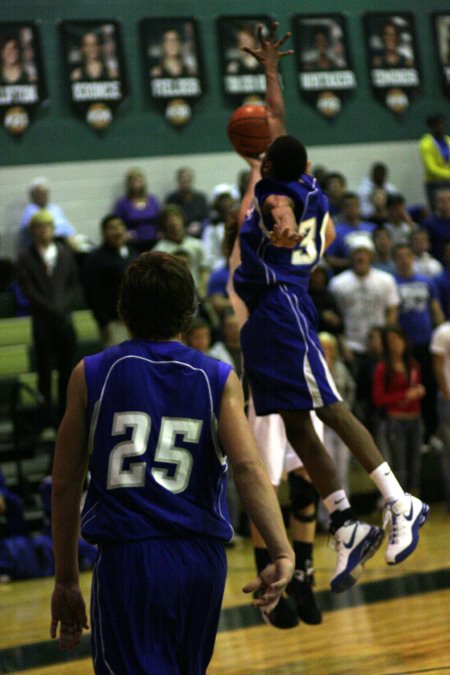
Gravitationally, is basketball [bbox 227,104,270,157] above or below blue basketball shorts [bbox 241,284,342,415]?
above

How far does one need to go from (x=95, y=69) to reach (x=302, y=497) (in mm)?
9746

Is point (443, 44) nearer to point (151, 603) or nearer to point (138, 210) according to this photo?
point (138, 210)

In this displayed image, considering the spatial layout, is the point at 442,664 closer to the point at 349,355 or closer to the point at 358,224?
the point at 349,355

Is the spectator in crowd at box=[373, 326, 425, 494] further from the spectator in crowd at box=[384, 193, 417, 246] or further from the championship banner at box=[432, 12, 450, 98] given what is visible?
the championship banner at box=[432, 12, 450, 98]

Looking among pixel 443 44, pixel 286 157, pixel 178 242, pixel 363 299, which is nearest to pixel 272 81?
pixel 286 157

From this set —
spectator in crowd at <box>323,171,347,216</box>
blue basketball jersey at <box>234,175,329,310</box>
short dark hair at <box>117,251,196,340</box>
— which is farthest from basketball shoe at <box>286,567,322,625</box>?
spectator in crowd at <box>323,171,347,216</box>

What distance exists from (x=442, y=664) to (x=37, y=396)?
230 inches

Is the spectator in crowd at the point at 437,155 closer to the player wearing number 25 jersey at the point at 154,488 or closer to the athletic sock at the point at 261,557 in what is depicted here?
the athletic sock at the point at 261,557

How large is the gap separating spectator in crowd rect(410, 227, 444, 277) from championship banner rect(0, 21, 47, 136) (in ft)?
15.5

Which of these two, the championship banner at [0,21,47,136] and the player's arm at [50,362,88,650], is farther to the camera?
the championship banner at [0,21,47,136]

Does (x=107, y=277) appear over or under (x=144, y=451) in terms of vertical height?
under

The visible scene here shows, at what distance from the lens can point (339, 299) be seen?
11.7 m

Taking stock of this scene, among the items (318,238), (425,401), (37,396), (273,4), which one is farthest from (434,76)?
(318,238)

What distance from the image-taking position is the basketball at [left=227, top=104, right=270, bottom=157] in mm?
5930
